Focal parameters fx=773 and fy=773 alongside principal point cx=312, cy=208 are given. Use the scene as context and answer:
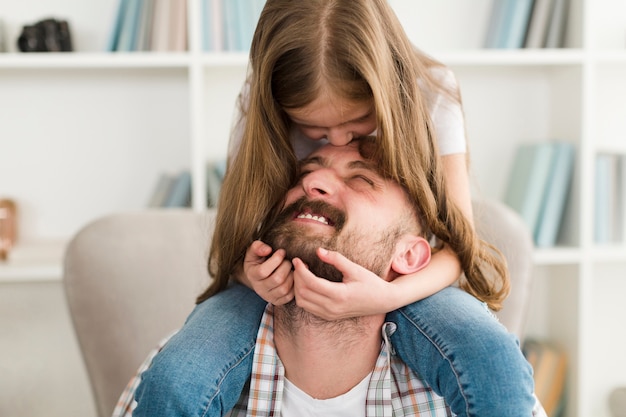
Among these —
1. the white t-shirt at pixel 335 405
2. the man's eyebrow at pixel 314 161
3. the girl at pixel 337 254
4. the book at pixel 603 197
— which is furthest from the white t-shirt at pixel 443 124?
the book at pixel 603 197

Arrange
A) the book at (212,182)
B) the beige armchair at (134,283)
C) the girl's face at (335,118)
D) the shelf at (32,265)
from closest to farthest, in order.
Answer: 1. the girl's face at (335,118)
2. the beige armchair at (134,283)
3. the shelf at (32,265)
4. the book at (212,182)

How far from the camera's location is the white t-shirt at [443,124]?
1554 mm

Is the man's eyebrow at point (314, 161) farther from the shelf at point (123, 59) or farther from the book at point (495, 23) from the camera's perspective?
the book at point (495, 23)

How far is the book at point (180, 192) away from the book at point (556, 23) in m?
1.18

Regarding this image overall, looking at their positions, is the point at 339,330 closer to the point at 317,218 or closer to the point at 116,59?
the point at 317,218

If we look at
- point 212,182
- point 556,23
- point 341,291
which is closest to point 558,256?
point 556,23

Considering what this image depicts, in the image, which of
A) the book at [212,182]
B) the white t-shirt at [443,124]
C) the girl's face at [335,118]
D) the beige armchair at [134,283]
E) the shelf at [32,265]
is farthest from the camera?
the book at [212,182]

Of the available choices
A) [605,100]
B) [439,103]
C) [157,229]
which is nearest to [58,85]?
[157,229]

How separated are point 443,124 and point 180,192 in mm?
1035

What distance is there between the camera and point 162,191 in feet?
7.76

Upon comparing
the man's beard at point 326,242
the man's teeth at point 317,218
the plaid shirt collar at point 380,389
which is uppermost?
the man's teeth at point 317,218

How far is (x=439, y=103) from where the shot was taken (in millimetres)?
1569

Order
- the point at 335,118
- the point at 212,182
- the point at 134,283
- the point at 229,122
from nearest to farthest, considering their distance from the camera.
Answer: the point at 335,118 < the point at 134,283 < the point at 212,182 < the point at 229,122

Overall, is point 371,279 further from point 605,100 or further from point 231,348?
point 605,100
